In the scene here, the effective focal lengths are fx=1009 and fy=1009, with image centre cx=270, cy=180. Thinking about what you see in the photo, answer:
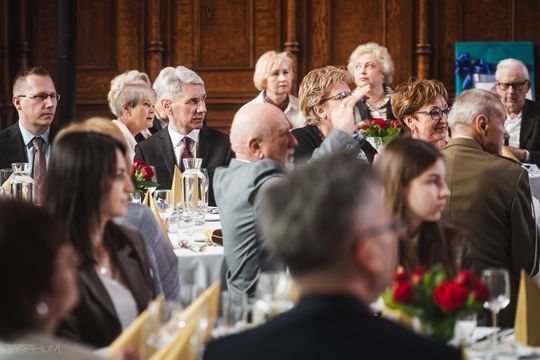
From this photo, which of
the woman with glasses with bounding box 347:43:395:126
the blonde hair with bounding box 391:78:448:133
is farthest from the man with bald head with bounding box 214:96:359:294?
the woman with glasses with bounding box 347:43:395:126

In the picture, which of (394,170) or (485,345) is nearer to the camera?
(485,345)

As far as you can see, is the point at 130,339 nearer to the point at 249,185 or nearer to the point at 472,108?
the point at 249,185

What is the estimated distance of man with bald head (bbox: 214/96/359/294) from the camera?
391cm

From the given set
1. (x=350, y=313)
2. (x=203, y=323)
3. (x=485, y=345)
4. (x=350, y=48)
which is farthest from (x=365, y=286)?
(x=350, y=48)

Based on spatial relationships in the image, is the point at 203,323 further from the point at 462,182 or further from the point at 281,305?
the point at 462,182

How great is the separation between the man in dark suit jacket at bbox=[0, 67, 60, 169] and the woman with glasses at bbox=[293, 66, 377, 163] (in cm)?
173

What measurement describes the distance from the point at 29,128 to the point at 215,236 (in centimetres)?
200

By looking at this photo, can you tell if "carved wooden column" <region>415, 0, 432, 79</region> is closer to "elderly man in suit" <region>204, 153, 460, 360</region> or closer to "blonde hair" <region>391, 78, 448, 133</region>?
"blonde hair" <region>391, 78, 448, 133</region>

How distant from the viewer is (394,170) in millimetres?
3305

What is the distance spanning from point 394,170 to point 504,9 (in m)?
7.29

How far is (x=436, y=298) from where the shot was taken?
2.42m

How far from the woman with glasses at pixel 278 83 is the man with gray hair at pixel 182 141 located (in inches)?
64.5

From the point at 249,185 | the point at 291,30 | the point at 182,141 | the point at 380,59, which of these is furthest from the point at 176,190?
the point at 291,30

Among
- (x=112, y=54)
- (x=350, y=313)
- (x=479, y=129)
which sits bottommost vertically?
(x=350, y=313)
